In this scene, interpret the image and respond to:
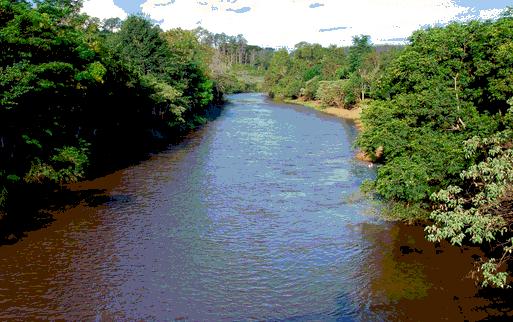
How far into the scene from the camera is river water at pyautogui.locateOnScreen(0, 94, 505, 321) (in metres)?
19.3

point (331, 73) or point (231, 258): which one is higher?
point (331, 73)

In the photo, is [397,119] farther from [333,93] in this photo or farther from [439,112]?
[333,93]

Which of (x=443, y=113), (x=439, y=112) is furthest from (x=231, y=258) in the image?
(x=443, y=113)

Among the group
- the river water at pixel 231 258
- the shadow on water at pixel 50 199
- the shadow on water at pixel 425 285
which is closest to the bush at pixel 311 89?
the shadow on water at pixel 50 199

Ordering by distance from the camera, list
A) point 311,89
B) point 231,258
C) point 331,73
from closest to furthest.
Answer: point 231,258 < point 331,73 < point 311,89

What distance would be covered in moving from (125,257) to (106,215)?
6879mm

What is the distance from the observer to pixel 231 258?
23.9 m

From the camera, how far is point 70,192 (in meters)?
34.8

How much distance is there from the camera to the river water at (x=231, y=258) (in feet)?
63.2

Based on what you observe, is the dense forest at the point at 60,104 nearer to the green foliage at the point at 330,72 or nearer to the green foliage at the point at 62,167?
the green foliage at the point at 62,167

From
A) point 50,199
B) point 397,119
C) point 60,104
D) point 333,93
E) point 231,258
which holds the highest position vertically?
point 60,104

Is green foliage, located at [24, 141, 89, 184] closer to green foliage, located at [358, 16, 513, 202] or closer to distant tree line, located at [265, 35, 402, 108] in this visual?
green foliage, located at [358, 16, 513, 202]

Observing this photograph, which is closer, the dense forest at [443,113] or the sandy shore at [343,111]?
the dense forest at [443,113]

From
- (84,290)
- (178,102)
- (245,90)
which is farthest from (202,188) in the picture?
(245,90)
